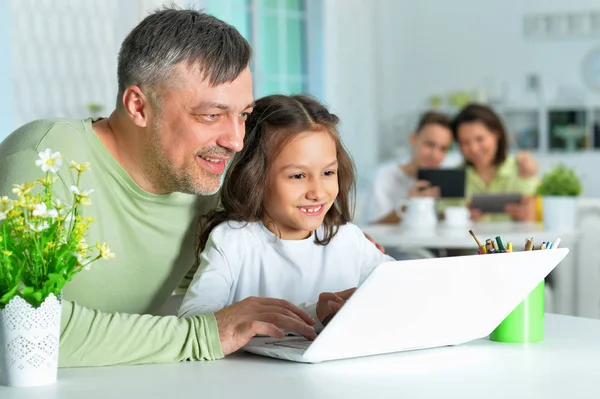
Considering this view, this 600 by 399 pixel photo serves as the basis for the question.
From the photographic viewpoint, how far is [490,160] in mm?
4531

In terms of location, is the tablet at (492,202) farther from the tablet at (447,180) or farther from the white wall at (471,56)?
the white wall at (471,56)

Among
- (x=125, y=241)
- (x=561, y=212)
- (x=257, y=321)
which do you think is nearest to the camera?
(x=257, y=321)

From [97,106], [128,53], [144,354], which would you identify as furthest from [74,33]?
[144,354]

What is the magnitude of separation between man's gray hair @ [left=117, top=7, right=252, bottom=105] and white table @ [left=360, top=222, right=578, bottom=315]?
179 cm

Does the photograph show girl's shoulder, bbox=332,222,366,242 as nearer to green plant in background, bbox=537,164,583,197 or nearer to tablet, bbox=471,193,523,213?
green plant in background, bbox=537,164,583,197

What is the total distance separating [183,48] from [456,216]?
2.44 metres

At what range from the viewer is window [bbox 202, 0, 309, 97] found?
22.4 ft

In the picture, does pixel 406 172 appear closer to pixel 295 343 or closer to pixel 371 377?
pixel 295 343

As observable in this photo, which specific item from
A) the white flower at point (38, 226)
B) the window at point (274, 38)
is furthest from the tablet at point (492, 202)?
the white flower at point (38, 226)

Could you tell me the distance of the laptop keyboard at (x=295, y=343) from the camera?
145cm

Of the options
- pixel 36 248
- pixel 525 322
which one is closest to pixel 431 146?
pixel 525 322

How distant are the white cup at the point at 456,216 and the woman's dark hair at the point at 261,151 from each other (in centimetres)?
205

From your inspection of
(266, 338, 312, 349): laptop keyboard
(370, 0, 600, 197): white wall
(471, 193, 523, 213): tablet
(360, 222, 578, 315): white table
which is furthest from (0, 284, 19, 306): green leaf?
(370, 0, 600, 197): white wall

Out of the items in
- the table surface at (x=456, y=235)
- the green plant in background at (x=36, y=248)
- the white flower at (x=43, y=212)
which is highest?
the white flower at (x=43, y=212)
